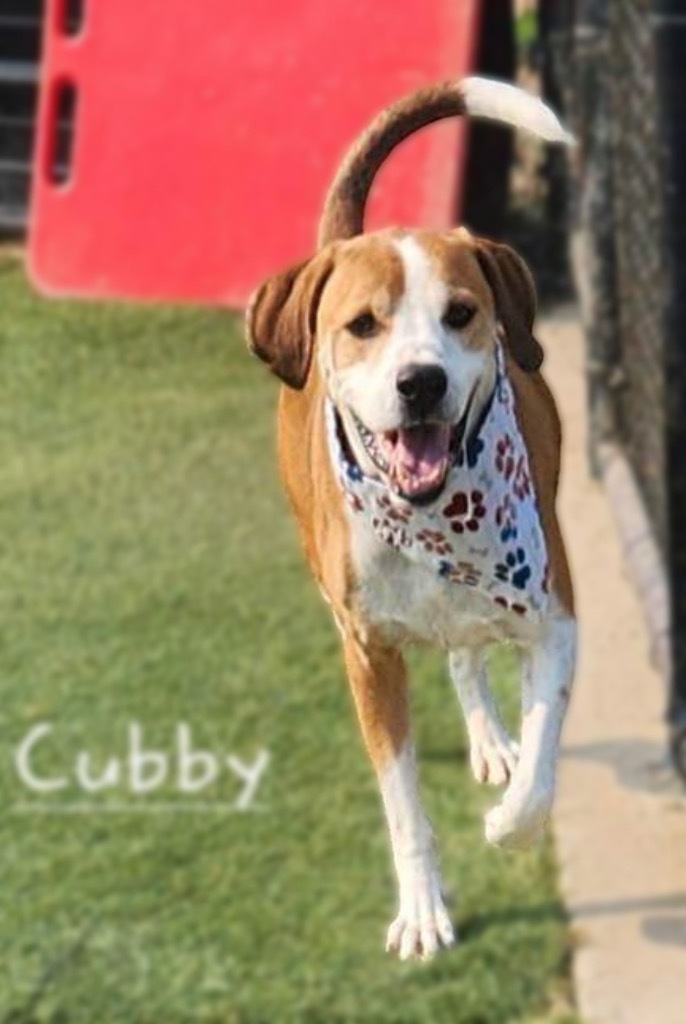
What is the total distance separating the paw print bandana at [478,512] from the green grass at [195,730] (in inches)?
326

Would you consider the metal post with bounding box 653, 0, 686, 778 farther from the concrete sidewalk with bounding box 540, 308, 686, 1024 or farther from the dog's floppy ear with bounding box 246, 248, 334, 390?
the dog's floppy ear with bounding box 246, 248, 334, 390

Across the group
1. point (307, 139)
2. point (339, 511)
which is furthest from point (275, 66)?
point (339, 511)

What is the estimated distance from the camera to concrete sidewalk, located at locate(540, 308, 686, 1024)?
32.1ft

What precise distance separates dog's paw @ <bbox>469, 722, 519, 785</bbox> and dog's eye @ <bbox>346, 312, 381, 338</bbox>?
1.70ft

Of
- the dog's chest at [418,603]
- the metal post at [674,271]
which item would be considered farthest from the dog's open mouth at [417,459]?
the metal post at [674,271]

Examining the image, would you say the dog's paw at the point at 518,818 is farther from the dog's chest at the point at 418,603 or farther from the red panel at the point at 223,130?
the red panel at the point at 223,130

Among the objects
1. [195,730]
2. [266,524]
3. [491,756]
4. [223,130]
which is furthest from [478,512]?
[223,130]

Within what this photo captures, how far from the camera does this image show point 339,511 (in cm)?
168

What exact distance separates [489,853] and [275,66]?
5242 millimetres

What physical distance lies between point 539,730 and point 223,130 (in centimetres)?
1308

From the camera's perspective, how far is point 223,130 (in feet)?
47.8

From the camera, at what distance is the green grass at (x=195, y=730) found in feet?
33.2

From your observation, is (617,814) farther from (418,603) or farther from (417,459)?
(417,459)

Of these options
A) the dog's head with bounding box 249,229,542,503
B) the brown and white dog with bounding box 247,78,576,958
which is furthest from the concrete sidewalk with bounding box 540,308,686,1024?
the dog's head with bounding box 249,229,542,503
